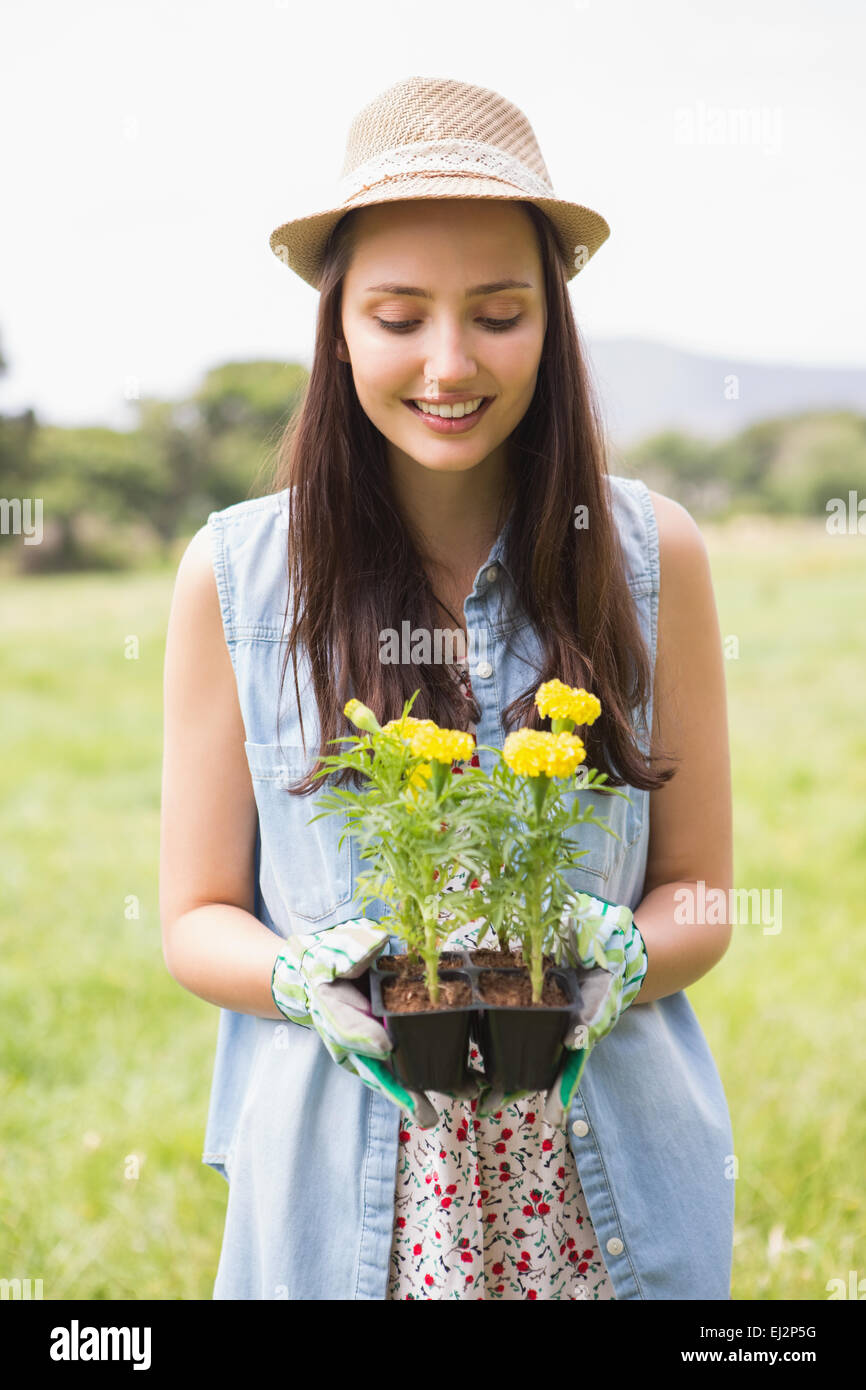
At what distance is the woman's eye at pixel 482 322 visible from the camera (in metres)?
1.36

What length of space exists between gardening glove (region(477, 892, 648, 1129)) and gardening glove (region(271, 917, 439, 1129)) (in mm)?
93

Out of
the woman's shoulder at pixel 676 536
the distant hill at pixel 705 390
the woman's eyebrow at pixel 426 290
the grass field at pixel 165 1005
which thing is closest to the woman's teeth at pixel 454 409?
the woman's eyebrow at pixel 426 290

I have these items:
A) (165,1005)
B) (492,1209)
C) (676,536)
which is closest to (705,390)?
(165,1005)

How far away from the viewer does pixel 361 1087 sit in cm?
143

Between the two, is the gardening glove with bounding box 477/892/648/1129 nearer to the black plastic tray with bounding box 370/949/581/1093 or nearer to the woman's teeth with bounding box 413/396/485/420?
the black plastic tray with bounding box 370/949/581/1093

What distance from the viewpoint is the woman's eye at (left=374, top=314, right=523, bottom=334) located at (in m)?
1.36

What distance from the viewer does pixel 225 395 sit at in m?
8.93

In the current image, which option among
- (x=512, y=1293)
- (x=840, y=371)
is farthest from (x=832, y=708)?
(x=512, y=1293)

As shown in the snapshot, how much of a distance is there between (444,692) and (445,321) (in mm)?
438

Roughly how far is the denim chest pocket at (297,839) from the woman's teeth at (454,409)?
0.44 metres

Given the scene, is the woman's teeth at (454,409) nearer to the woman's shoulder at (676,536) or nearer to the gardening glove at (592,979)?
the woman's shoulder at (676,536)

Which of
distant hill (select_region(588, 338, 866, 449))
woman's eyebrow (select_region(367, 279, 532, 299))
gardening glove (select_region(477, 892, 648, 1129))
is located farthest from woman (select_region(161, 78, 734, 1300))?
distant hill (select_region(588, 338, 866, 449))

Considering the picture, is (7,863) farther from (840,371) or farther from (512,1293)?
(840,371)

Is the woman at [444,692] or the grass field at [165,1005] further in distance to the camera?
Answer: the grass field at [165,1005]
